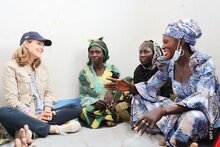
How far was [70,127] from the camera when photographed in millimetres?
2645

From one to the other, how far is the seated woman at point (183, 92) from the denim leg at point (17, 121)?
670 mm

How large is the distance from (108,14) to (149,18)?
56cm

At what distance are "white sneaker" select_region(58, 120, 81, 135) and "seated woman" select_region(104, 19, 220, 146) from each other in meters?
0.52

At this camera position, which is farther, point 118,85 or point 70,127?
point 70,127

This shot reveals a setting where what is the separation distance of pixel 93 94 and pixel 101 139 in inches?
27.2

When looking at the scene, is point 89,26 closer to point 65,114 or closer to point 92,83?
point 92,83

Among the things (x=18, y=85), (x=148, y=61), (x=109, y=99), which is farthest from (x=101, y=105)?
(x=18, y=85)

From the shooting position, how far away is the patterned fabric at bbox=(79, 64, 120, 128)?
285 cm

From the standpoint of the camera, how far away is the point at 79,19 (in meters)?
3.31

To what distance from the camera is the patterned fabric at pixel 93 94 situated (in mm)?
2848

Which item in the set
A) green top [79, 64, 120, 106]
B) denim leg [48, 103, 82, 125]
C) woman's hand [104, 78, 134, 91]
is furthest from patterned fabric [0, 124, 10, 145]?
woman's hand [104, 78, 134, 91]

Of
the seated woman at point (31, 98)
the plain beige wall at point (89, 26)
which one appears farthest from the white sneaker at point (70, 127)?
the plain beige wall at point (89, 26)

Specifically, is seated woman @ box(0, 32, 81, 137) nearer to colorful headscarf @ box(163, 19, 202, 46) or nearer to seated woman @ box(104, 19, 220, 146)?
seated woman @ box(104, 19, 220, 146)

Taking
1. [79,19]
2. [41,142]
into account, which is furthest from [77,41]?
[41,142]
